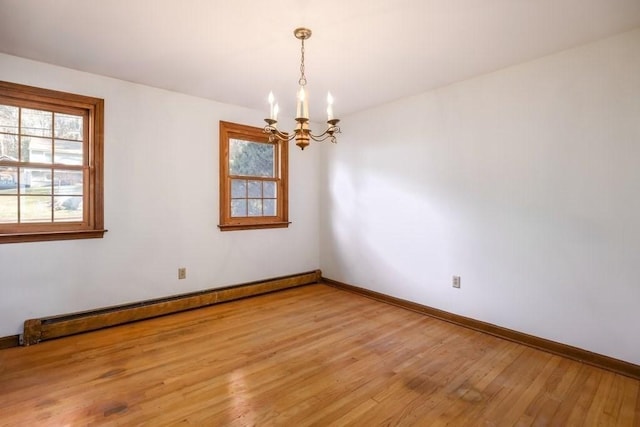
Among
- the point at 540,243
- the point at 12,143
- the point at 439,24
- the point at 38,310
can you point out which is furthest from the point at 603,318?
the point at 12,143

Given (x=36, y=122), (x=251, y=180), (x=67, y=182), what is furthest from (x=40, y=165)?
(x=251, y=180)

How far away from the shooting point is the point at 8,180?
2.78 meters

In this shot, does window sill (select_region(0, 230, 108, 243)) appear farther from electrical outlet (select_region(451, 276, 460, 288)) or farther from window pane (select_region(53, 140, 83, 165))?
electrical outlet (select_region(451, 276, 460, 288))

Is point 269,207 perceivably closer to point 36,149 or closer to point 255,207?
point 255,207

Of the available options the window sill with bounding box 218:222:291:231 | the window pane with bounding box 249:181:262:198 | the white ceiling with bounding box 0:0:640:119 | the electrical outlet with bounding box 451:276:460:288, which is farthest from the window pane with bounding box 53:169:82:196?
the electrical outlet with bounding box 451:276:460:288

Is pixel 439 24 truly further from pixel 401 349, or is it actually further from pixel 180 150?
pixel 180 150

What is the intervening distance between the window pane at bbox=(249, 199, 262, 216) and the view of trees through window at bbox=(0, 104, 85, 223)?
1.84 metres

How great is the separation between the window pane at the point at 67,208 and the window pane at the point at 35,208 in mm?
50

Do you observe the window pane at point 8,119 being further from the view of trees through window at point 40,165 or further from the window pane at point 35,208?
the window pane at point 35,208

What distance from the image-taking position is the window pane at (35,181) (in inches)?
112

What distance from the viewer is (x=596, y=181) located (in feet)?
8.04

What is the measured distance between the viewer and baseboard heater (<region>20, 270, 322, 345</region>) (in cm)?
278

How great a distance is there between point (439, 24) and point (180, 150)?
2.86 metres

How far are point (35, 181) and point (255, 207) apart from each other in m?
2.25
